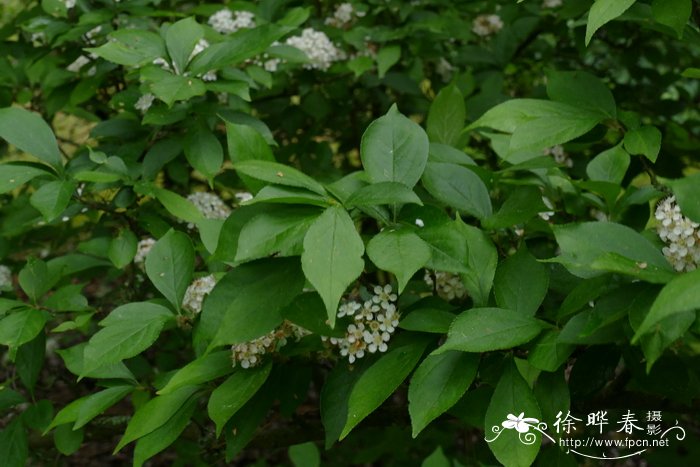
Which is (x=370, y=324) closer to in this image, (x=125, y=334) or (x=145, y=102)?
(x=125, y=334)

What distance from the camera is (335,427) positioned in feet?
4.59

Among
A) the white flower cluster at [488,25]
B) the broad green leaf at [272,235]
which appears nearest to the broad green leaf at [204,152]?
the broad green leaf at [272,235]

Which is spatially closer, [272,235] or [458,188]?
[272,235]

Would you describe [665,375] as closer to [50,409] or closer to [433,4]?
[50,409]

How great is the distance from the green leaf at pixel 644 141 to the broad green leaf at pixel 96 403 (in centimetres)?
110

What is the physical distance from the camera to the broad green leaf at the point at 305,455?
1893 millimetres

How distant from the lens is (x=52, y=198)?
1.62 meters

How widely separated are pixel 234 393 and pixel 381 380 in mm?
279

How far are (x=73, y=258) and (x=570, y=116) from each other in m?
1.30

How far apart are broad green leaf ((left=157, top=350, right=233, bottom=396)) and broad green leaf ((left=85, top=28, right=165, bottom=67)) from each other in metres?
0.74

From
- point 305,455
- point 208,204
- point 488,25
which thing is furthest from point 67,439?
point 488,25

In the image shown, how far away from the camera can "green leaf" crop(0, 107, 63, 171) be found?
1647 mm

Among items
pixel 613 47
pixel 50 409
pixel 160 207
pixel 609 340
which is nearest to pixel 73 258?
pixel 160 207

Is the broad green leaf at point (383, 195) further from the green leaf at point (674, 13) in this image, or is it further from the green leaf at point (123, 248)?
the green leaf at point (123, 248)
